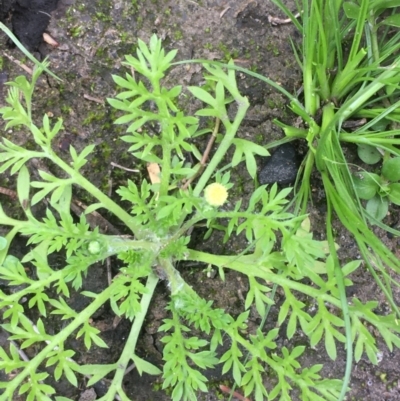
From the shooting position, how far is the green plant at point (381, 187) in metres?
1.86

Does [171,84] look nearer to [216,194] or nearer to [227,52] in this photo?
[227,52]

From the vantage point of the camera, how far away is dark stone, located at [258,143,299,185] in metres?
1.94

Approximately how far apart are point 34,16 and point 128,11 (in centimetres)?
36

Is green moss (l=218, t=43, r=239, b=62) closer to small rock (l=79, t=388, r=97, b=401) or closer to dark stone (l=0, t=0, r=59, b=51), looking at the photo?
dark stone (l=0, t=0, r=59, b=51)

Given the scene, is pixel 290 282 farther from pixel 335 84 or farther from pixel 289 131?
pixel 335 84

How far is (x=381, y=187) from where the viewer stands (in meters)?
1.84

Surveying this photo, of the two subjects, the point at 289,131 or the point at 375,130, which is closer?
the point at 289,131

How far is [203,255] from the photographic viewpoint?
5.96ft

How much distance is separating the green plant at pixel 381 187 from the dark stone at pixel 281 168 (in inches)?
9.3

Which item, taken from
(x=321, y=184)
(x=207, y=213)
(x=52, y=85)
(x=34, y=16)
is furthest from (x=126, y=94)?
(x=321, y=184)

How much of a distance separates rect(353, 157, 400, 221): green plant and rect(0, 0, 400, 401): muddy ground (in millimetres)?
103

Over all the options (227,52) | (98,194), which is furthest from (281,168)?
(98,194)

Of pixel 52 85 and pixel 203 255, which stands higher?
pixel 52 85

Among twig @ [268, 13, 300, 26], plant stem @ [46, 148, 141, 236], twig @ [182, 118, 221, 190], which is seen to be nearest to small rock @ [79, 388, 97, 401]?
plant stem @ [46, 148, 141, 236]
